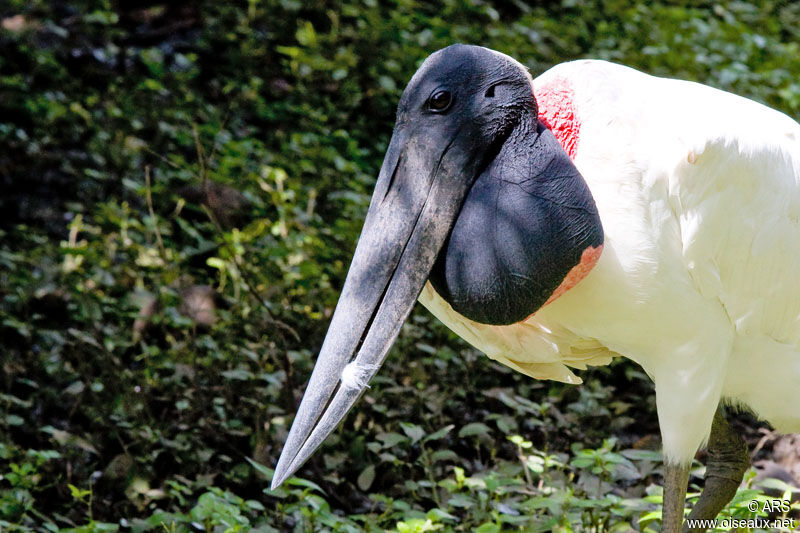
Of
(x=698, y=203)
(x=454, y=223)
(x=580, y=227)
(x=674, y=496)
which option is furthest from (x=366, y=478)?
(x=698, y=203)

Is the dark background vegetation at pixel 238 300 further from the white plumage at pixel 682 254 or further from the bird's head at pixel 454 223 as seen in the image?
the bird's head at pixel 454 223

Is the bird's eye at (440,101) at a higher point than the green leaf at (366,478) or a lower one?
higher

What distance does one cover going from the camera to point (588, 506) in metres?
2.90

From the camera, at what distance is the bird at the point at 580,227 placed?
2.50 metres

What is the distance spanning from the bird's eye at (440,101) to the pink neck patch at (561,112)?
29 centimetres

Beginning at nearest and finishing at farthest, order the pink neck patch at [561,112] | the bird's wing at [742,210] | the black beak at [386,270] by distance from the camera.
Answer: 1. the black beak at [386,270]
2. the bird's wing at [742,210]
3. the pink neck patch at [561,112]

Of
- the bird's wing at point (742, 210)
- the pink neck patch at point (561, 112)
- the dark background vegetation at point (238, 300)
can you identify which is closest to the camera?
the bird's wing at point (742, 210)

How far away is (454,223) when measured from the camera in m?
2.59

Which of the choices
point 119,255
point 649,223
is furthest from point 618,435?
point 119,255

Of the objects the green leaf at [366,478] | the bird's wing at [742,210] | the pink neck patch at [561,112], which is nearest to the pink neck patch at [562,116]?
the pink neck patch at [561,112]

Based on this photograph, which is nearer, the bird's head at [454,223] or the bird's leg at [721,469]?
the bird's head at [454,223]

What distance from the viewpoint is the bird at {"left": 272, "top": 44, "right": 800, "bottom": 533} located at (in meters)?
2.50

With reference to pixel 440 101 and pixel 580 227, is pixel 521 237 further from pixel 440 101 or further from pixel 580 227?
pixel 440 101

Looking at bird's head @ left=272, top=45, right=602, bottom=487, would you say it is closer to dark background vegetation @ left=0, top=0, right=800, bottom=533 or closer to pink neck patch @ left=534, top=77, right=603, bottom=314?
pink neck patch @ left=534, top=77, right=603, bottom=314
